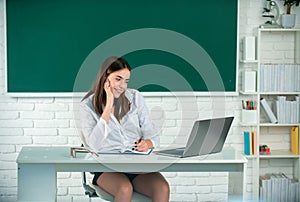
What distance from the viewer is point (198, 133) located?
348cm

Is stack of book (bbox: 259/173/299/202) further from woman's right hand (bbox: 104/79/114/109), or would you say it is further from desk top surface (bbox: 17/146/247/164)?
woman's right hand (bbox: 104/79/114/109)

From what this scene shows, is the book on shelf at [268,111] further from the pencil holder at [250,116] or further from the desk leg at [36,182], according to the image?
the desk leg at [36,182]

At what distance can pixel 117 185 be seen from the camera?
3.69 metres

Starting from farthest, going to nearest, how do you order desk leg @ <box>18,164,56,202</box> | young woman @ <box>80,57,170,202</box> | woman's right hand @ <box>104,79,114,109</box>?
woman's right hand @ <box>104,79,114,109</box> < young woman @ <box>80,57,170,202</box> < desk leg @ <box>18,164,56,202</box>

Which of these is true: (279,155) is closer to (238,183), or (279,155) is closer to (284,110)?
(284,110)

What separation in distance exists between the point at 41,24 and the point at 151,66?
98 centimetres

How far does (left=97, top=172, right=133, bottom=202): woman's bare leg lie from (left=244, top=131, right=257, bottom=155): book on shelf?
176cm

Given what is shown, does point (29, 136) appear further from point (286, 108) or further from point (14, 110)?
point (286, 108)

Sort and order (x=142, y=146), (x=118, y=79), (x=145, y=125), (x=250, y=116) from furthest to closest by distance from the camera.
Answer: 1. (x=250, y=116)
2. (x=145, y=125)
3. (x=118, y=79)
4. (x=142, y=146)


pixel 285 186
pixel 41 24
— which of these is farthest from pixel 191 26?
pixel 285 186

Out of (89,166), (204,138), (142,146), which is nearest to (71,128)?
(142,146)

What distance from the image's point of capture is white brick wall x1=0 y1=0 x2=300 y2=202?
206 inches

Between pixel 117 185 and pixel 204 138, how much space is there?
59cm

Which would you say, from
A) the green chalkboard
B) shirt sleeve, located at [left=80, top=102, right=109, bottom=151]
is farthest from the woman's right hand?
the green chalkboard
